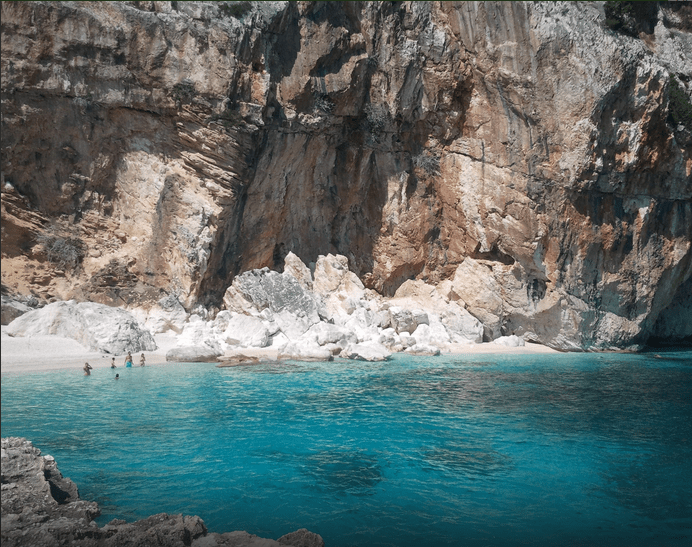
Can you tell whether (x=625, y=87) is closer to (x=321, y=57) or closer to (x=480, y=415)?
(x=321, y=57)

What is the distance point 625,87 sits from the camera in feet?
74.7

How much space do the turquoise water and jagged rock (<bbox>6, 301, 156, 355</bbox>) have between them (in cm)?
324

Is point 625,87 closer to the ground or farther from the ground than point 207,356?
farther from the ground

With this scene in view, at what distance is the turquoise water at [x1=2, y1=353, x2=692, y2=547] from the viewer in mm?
6566

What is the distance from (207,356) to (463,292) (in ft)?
45.7

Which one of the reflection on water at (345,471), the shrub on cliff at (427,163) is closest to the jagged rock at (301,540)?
the reflection on water at (345,471)

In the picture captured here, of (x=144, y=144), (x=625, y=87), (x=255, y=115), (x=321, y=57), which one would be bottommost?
(x=144, y=144)

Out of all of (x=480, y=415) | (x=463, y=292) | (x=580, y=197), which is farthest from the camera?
(x=463, y=292)

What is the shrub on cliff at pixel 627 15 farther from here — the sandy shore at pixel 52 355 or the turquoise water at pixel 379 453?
the sandy shore at pixel 52 355

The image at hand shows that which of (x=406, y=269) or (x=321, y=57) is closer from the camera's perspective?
(x=321, y=57)

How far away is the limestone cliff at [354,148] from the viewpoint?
22031 millimetres

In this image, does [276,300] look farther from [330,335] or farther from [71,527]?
[71,527]

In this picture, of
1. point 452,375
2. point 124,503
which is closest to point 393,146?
point 452,375

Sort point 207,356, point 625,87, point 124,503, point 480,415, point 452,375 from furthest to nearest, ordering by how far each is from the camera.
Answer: point 625,87 → point 207,356 → point 452,375 → point 480,415 → point 124,503
